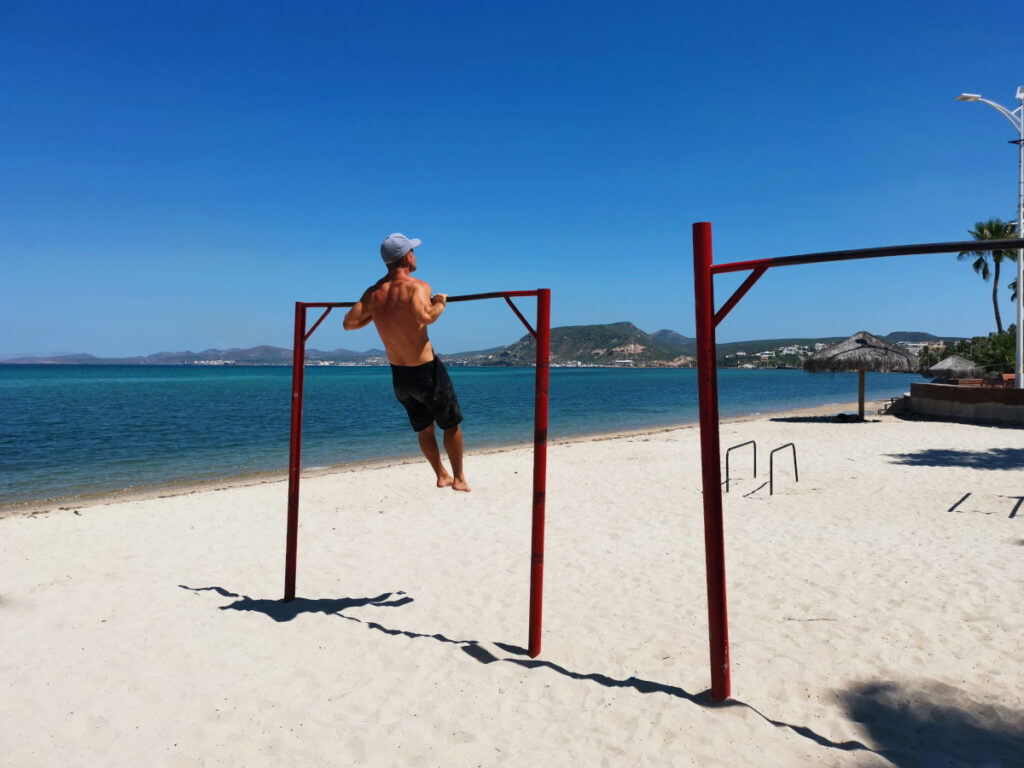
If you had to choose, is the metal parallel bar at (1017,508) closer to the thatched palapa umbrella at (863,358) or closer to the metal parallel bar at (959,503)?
the metal parallel bar at (959,503)

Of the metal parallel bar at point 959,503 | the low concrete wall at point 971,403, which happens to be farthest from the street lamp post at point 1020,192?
the metal parallel bar at point 959,503

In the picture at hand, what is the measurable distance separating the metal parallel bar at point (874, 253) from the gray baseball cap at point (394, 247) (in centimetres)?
190

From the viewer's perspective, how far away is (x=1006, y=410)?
17.8 meters

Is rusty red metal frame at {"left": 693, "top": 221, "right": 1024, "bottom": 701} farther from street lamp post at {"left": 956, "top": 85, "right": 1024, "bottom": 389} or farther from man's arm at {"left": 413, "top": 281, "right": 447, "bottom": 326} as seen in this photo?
street lamp post at {"left": 956, "top": 85, "right": 1024, "bottom": 389}

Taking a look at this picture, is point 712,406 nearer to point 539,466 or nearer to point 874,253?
point 874,253

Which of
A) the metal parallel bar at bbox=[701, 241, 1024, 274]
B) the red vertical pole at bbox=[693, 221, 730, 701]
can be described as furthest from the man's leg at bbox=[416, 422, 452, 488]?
the metal parallel bar at bbox=[701, 241, 1024, 274]

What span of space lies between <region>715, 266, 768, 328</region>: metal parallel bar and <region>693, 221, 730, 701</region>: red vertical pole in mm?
45

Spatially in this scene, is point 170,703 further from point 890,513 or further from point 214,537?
point 890,513

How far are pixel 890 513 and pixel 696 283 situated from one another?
6.74 m

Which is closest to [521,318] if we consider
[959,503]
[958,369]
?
[959,503]

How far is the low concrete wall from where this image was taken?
1761cm

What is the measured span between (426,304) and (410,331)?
0.64 ft

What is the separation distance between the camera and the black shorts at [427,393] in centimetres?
382

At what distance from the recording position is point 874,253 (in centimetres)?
302
